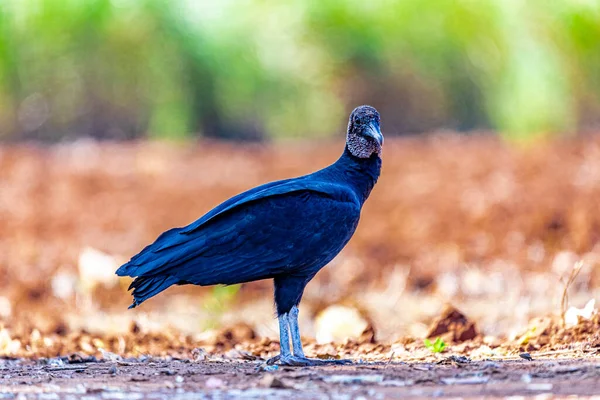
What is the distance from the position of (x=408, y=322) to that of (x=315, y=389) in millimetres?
3322

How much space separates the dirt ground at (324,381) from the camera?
4.27 metres

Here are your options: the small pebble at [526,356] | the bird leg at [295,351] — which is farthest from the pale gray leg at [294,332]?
the small pebble at [526,356]

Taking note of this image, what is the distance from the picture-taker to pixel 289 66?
17.4m

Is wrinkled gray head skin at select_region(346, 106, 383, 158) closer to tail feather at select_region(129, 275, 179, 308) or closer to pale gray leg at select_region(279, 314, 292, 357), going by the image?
pale gray leg at select_region(279, 314, 292, 357)

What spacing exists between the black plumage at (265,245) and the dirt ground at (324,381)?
42 cm

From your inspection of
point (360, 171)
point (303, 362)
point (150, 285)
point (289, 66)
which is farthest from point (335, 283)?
point (289, 66)

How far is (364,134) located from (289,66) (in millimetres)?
11657

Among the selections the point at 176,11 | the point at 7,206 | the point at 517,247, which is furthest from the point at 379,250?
the point at 176,11

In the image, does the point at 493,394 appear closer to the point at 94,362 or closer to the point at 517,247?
the point at 94,362

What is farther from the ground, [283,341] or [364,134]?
[364,134]

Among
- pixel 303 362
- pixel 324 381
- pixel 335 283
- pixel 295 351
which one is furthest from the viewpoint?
pixel 335 283

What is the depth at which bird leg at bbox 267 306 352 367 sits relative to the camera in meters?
5.25

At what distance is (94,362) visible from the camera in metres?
5.76

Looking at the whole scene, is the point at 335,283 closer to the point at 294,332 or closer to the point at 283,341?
the point at 294,332
